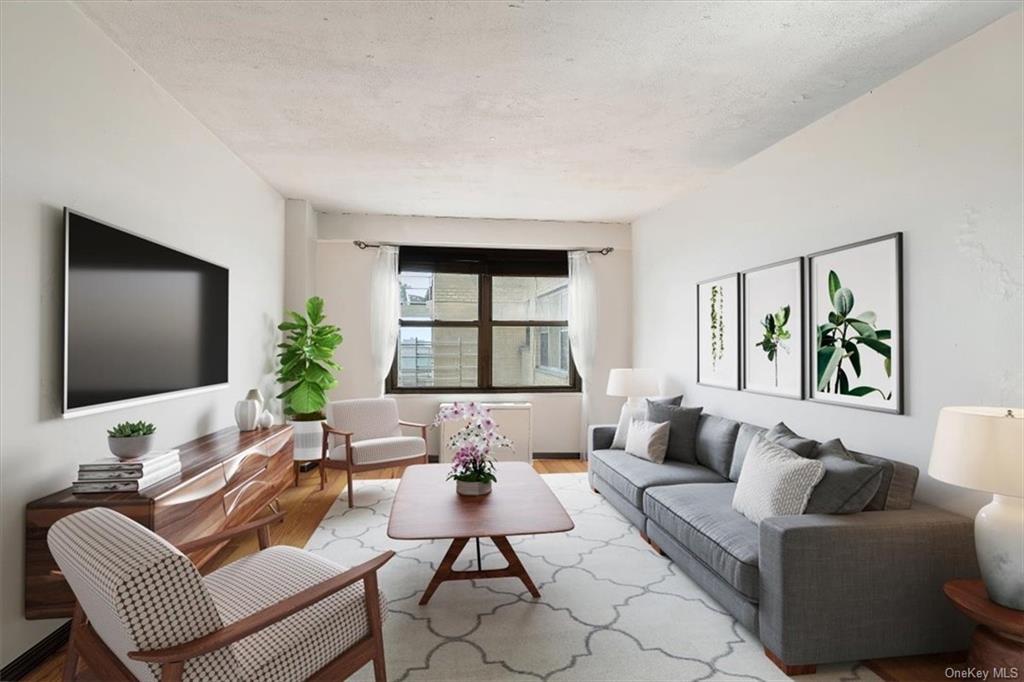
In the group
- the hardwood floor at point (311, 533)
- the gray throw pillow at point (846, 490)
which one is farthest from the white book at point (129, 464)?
the gray throw pillow at point (846, 490)

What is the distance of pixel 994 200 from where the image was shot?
7.34 feet

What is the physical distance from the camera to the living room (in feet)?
6.37

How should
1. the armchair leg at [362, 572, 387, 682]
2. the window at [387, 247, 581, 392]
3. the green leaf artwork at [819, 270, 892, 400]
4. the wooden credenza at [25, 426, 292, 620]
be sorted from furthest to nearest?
1. the window at [387, 247, 581, 392]
2. the green leaf artwork at [819, 270, 892, 400]
3. the wooden credenza at [25, 426, 292, 620]
4. the armchair leg at [362, 572, 387, 682]

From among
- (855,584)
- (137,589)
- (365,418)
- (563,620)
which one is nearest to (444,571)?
(563,620)

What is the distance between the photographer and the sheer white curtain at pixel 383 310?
5.79 metres

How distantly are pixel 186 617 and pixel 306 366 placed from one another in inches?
142

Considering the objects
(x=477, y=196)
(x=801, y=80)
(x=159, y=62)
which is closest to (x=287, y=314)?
(x=477, y=196)

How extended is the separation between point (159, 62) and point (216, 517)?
2.26 meters

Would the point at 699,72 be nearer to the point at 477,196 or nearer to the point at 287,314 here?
the point at 477,196

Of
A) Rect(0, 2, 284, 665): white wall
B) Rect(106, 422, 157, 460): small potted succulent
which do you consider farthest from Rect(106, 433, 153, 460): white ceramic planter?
Rect(0, 2, 284, 665): white wall

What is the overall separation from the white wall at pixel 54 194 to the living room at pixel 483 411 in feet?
0.05

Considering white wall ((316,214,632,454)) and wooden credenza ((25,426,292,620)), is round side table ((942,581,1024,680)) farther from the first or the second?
white wall ((316,214,632,454))

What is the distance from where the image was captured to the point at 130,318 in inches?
105

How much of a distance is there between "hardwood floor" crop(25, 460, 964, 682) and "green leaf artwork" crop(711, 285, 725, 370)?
1952mm
